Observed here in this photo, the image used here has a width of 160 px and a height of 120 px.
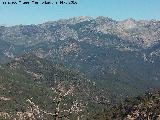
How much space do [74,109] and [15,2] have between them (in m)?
17.7

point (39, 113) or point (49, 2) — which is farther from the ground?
point (49, 2)

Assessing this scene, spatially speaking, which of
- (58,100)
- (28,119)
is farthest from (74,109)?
(28,119)

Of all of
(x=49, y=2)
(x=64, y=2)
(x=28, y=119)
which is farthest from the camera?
(x=49, y=2)

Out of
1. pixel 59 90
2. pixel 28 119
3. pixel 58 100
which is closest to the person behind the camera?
pixel 59 90

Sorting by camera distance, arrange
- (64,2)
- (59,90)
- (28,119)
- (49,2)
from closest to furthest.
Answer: (59,90)
(28,119)
(64,2)
(49,2)

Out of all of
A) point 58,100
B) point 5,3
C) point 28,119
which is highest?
point 5,3

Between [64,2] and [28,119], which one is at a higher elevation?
[64,2]

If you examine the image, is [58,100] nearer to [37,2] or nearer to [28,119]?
[28,119]

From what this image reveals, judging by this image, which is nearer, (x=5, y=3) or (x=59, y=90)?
(x=59, y=90)

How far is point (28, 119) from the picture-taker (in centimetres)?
2762

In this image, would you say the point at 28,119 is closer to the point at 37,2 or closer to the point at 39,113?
the point at 39,113

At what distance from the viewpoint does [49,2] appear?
39844 mm

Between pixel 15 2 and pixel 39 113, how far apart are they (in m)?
17.0

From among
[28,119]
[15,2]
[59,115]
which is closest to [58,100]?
[59,115]
